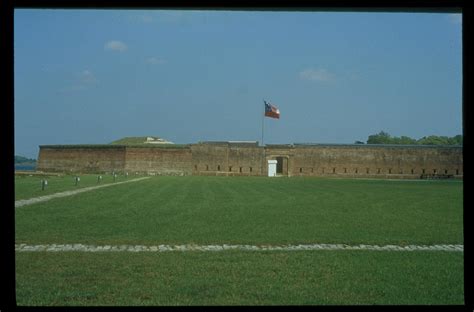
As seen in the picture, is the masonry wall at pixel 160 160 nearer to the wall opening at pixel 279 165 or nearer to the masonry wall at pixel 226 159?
the masonry wall at pixel 226 159

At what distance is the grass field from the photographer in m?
4.62

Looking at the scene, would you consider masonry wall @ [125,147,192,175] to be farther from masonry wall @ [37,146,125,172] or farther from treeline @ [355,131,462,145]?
treeline @ [355,131,462,145]

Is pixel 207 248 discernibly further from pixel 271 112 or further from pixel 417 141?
pixel 417 141

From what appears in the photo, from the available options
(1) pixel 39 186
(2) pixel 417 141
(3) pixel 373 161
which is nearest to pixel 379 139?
(2) pixel 417 141

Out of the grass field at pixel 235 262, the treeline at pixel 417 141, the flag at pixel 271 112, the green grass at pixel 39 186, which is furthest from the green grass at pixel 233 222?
the treeline at pixel 417 141

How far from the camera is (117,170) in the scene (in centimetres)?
4281

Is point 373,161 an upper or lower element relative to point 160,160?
lower

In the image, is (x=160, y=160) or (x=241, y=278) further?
(x=160, y=160)

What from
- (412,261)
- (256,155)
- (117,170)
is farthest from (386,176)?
(412,261)

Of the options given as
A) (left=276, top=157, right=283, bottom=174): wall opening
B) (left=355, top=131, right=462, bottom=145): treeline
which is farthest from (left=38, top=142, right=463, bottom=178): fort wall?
(left=355, top=131, right=462, bottom=145): treeline

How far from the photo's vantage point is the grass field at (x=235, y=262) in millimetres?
4621

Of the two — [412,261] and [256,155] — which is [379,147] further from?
[412,261]

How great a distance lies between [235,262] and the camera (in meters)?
6.26
